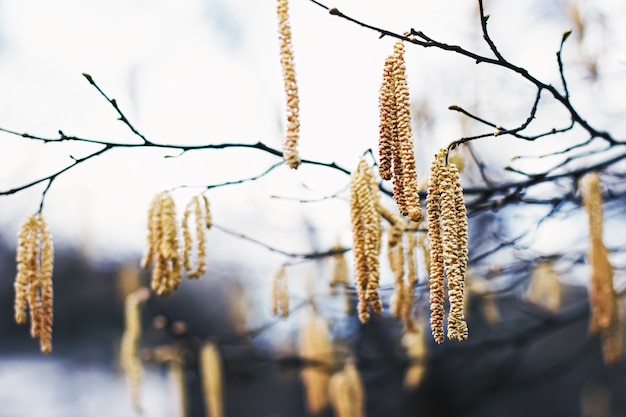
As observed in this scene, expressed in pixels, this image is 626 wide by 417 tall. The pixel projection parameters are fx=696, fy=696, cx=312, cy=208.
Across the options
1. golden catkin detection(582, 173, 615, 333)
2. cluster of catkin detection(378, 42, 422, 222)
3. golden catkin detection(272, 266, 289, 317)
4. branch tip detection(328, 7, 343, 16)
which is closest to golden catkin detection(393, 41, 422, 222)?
cluster of catkin detection(378, 42, 422, 222)

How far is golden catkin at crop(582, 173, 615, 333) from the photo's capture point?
1916 mm

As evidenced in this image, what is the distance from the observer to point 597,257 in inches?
75.2

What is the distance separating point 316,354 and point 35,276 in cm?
192

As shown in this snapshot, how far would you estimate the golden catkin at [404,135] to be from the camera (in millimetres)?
1134

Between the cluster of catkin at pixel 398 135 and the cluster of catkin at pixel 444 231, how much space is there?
0.14 feet

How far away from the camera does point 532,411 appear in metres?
11.1

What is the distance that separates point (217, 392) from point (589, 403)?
7536mm

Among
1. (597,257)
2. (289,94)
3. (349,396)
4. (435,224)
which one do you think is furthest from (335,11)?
(349,396)

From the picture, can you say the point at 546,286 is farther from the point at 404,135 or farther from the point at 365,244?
the point at 404,135

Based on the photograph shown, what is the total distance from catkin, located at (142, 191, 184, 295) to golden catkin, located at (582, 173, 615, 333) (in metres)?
1.12

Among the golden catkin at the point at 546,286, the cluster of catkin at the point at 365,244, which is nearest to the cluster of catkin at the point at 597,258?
the cluster of catkin at the point at 365,244

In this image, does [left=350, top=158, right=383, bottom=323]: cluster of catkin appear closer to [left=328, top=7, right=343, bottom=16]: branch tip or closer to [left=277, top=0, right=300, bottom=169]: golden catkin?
[left=277, top=0, right=300, bottom=169]: golden catkin

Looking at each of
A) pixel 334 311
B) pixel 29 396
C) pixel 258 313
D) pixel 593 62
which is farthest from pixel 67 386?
pixel 593 62

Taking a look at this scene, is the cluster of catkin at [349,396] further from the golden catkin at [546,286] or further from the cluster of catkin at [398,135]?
the cluster of catkin at [398,135]
